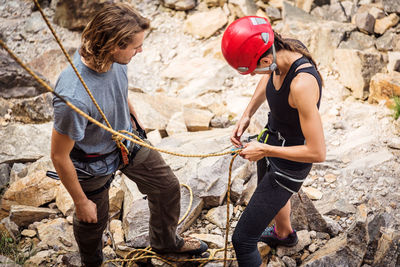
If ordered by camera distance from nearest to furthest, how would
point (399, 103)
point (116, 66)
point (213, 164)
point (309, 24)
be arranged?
point (116, 66), point (213, 164), point (399, 103), point (309, 24)

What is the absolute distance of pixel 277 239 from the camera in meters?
3.21

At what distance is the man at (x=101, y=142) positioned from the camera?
212cm

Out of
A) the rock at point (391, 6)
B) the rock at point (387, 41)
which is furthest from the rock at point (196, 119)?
the rock at point (391, 6)

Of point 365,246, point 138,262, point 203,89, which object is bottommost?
point 203,89

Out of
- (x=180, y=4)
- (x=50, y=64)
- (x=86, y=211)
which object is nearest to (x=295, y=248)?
(x=86, y=211)

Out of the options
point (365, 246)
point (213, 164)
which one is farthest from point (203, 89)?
point (365, 246)

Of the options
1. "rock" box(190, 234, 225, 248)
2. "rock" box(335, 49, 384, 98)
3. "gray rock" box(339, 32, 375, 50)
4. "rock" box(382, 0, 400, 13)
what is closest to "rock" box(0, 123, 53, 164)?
"rock" box(190, 234, 225, 248)

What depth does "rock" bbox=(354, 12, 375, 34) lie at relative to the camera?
742cm

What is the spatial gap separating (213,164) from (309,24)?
18.0 feet

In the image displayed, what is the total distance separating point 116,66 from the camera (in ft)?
8.24

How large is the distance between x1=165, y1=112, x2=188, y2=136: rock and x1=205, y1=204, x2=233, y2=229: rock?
2.46 m

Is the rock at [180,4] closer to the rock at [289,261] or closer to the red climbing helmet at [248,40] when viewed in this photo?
the red climbing helmet at [248,40]

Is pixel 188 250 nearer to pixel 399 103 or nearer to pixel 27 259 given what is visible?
pixel 27 259

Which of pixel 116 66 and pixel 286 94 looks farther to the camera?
pixel 116 66
